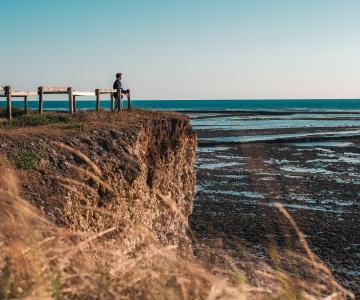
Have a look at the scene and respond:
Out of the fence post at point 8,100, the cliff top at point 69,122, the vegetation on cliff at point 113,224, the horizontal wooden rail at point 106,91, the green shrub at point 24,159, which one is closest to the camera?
the vegetation on cliff at point 113,224

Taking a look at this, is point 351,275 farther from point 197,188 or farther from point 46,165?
point 197,188

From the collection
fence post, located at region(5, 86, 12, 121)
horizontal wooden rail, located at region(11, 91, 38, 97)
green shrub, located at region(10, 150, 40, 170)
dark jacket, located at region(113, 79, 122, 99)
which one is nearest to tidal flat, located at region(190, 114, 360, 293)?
dark jacket, located at region(113, 79, 122, 99)

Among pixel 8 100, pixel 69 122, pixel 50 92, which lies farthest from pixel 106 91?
pixel 8 100

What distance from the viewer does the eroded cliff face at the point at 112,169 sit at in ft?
34.3

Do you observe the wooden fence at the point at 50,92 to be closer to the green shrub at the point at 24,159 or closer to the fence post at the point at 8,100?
the fence post at the point at 8,100

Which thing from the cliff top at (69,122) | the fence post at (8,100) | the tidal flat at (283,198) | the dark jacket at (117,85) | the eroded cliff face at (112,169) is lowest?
the tidal flat at (283,198)

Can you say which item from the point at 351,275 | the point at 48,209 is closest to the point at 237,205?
the point at 351,275

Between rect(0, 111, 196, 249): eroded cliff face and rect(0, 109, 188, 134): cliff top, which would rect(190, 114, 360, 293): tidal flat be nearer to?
rect(0, 111, 196, 249): eroded cliff face

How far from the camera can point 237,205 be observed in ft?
82.8

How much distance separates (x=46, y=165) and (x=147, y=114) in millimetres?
9560

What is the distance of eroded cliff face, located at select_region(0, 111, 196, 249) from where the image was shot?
10469 millimetres

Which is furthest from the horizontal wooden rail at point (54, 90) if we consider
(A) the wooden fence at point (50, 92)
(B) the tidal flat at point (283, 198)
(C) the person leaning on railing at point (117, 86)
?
(B) the tidal flat at point (283, 198)

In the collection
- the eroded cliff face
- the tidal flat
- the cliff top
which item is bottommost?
the tidal flat

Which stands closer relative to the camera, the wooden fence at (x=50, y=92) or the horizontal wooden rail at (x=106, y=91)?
the wooden fence at (x=50, y=92)
